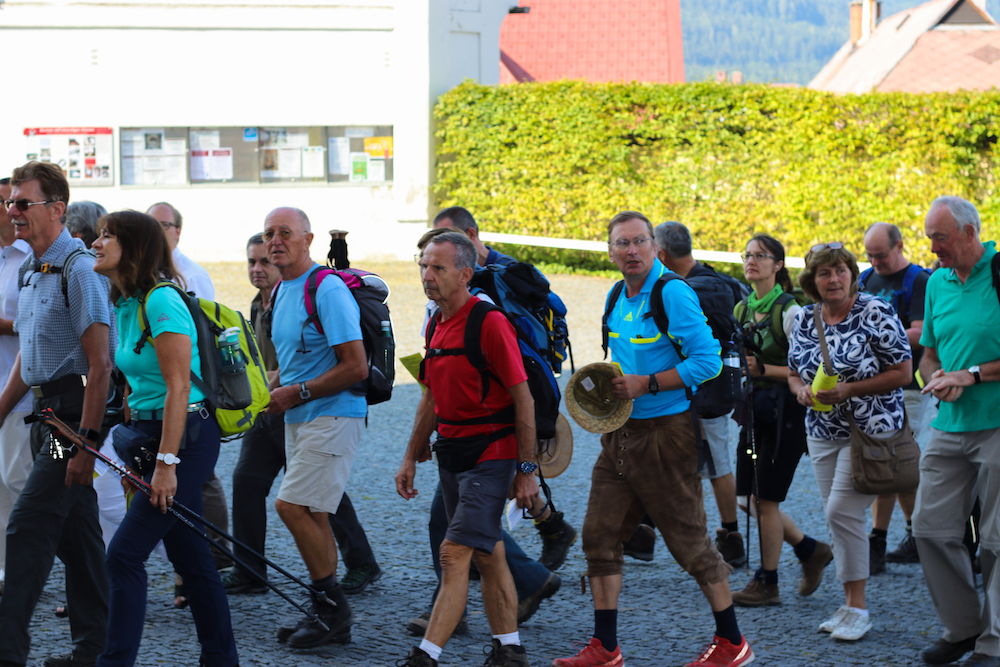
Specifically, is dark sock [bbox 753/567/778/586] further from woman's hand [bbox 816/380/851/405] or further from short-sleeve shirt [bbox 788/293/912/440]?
woman's hand [bbox 816/380/851/405]

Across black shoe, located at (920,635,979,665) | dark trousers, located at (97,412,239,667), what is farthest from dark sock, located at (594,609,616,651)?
dark trousers, located at (97,412,239,667)

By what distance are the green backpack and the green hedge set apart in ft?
48.7

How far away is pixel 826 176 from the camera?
57.7 feet

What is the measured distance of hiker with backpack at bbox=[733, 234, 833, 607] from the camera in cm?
559

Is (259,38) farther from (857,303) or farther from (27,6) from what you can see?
(857,303)

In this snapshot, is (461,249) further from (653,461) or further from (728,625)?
(728,625)

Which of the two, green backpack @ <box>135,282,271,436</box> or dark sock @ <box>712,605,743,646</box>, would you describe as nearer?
green backpack @ <box>135,282,271,436</box>

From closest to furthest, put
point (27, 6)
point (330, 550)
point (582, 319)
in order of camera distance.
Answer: point (330, 550)
point (582, 319)
point (27, 6)

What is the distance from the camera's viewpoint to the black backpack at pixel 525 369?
4.27 m

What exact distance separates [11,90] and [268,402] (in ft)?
56.9

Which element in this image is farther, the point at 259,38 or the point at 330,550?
the point at 259,38

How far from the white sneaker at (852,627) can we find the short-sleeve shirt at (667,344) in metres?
1.36

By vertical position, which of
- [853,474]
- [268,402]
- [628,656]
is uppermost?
[268,402]

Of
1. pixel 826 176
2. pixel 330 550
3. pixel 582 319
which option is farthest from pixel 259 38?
pixel 330 550
